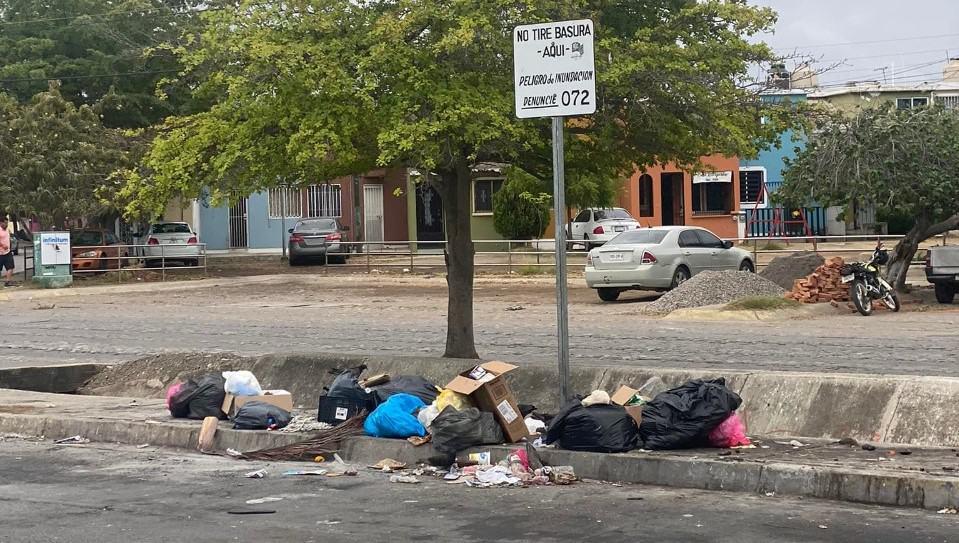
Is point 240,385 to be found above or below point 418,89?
below

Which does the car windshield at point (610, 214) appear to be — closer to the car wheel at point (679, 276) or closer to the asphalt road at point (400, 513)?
the car wheel at point (679, 276)

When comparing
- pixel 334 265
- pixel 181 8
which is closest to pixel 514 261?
pixel 334 265

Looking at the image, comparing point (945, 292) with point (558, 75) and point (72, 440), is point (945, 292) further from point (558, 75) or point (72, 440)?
point (72, 440)

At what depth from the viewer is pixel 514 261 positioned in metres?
40.4

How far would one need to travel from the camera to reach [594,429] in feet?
31.2

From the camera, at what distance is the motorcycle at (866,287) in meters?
22.9

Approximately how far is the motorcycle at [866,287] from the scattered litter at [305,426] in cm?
1376

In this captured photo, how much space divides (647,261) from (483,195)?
23.3m

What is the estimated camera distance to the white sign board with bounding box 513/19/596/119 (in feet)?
31.8

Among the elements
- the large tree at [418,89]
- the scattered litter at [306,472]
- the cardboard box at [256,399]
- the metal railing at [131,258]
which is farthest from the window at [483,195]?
the scattered litter at [306,472]

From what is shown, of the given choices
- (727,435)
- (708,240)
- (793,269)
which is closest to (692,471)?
(727,435)

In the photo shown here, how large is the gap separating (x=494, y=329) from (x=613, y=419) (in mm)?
11838

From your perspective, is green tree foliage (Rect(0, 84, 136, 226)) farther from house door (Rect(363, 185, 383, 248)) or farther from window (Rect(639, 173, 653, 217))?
window (Rect(639, 173, 653, 217))

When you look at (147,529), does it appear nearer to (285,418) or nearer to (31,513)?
(31,513)
